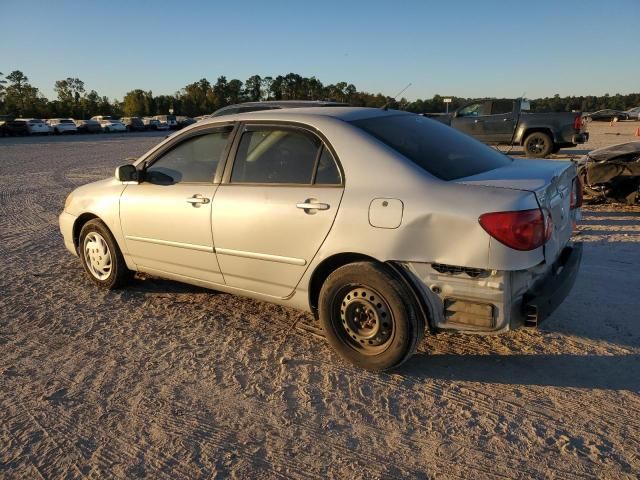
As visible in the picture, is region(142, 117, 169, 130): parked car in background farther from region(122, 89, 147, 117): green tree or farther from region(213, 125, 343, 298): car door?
region(213, 125, 343, 298): car door

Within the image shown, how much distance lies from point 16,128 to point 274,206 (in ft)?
145

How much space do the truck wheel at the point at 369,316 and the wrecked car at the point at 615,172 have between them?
5798mm

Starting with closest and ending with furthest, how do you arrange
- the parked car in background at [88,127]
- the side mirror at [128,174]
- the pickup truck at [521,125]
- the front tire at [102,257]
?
1. the side mirror at [128,174]
2. the front tire at [102,257]
3. the pickup truck at [521,125]
4. the parked car in background at [88,127]

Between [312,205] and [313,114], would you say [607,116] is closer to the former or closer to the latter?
[313,114]

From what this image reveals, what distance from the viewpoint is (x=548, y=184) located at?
3002mm

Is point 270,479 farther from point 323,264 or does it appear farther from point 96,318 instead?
point 96,318

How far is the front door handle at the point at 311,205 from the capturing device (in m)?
3.24

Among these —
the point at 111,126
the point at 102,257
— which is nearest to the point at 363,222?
the point at 102,257

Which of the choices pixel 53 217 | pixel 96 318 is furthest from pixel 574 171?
pixel 53 217

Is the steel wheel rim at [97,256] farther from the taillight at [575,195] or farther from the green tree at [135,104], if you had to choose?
the green tree at [135,104]

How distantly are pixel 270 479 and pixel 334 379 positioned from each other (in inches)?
37.4

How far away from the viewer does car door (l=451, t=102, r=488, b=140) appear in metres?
16.1

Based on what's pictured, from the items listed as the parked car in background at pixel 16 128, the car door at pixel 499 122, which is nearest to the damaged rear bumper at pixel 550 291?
the car door at pixel 499 122

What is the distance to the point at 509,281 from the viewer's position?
2779 mm
